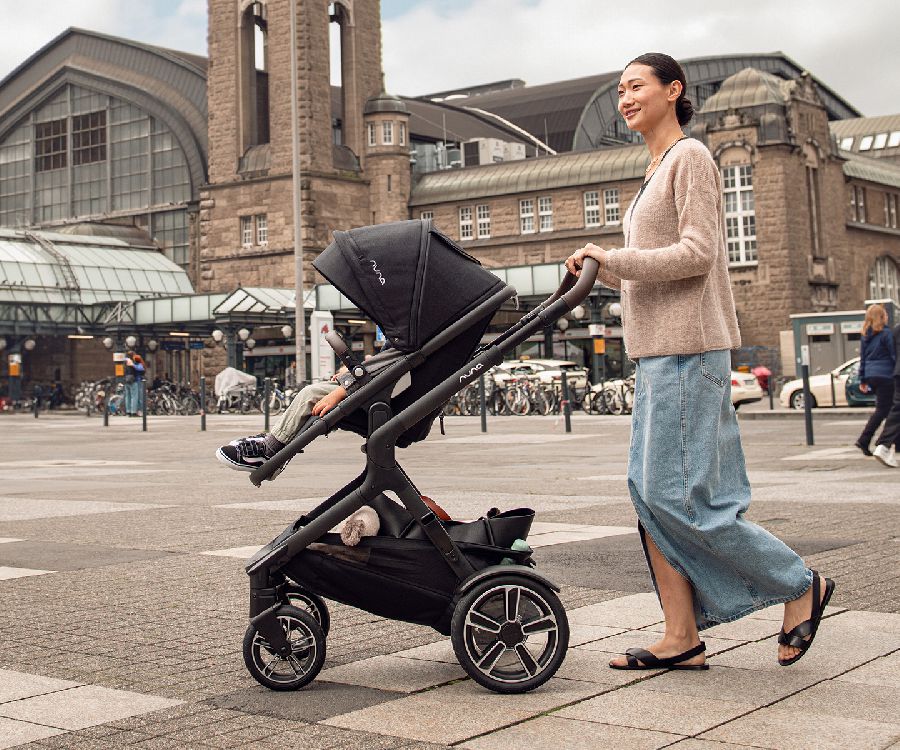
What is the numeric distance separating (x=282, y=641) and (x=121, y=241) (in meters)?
66.6

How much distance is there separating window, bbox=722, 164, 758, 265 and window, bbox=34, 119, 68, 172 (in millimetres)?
38982

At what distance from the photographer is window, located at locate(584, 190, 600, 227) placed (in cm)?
6000

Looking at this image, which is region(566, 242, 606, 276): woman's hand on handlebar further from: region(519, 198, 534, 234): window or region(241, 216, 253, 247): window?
region(241, 216, 253, 247): window

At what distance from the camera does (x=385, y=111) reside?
63438 mm

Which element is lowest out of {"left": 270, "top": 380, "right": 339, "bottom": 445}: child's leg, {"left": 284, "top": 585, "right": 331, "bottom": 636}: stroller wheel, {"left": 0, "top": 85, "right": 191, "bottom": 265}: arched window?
{"left": 284, "top": 585, "right": 331, "bottom": 636}: stroller wheel

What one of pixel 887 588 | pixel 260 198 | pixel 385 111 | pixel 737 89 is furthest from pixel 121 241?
pixel 887 588

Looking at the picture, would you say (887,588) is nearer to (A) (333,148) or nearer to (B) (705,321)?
(B) (705,321)

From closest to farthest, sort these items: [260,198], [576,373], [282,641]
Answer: [282,641], [576,373], [260,198]

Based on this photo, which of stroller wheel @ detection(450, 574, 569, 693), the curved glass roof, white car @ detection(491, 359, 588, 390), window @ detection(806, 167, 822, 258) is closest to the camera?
stroller wheel @ detection(450, 574, 569, 693)

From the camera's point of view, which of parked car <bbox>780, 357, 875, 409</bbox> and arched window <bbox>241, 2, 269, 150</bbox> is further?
arched window <bbox>241, 2, 269, 150</bbox>

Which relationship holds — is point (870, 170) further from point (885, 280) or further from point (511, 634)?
point (511, 634)

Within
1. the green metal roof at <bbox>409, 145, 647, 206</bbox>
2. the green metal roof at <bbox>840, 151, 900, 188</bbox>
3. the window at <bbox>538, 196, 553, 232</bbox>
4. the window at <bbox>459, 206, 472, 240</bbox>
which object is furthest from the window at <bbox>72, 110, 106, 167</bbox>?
the green metal roof at <bbox>840, 151, 900, 188</bbox>

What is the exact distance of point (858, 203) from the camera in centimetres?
6062

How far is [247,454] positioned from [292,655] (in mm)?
705
